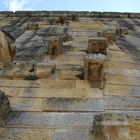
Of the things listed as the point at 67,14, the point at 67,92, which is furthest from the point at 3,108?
the point at 67,14

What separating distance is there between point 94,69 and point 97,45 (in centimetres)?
184

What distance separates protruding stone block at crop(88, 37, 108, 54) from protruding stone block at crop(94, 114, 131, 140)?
3.29 meters

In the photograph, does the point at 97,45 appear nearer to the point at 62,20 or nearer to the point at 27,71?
the point at 27,71

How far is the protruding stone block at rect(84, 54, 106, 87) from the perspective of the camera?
5910mm

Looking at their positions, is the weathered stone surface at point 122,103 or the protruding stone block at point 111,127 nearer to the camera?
the protruding stone block at point 111,127

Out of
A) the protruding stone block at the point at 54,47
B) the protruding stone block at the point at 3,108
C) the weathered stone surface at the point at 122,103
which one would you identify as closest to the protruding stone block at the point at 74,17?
the protruding stone block at the point at 54,47

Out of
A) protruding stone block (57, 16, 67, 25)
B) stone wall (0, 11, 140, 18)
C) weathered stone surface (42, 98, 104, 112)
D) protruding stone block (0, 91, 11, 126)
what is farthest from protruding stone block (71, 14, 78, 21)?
protruding stone block (0, 91, 11, 126)

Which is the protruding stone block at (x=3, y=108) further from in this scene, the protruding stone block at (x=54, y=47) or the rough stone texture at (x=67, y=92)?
the protruding stone block at (x=54, y=47)

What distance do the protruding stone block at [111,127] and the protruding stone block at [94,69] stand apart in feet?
4.74

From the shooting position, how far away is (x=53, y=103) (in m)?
5.35

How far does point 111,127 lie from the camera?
14.2 feet

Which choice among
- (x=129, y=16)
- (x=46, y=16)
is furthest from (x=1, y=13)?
(x=129, y=16)

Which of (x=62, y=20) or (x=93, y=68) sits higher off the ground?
Result: (x=93, y=68)

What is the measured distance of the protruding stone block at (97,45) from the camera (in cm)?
768
